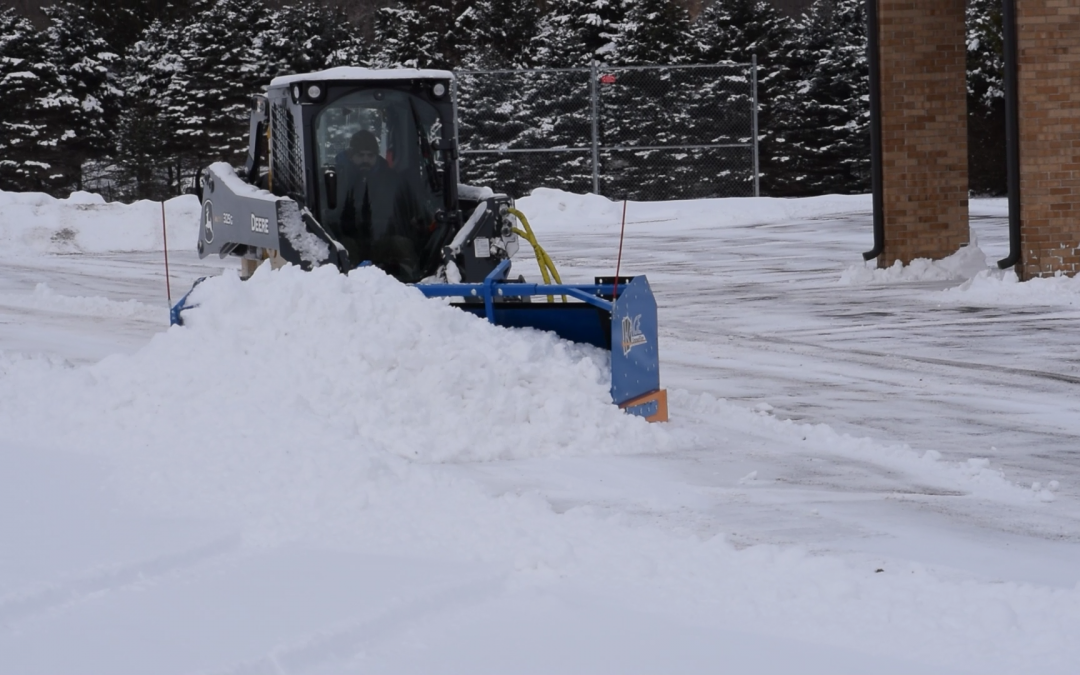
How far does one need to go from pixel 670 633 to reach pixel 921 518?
1.93 m

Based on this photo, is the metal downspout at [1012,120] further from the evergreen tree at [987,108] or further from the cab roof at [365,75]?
the evergreen tree at [987,108]

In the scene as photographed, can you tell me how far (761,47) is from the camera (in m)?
38.1

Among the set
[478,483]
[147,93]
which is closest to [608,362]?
[478,483]

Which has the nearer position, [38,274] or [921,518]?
[921,518]

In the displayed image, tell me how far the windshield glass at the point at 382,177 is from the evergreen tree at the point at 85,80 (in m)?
29.3

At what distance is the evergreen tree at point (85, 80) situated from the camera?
126 feet

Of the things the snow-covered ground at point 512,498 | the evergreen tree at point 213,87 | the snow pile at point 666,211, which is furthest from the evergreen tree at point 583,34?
the snow-covered ground at point 512,498

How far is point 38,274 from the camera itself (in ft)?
56.2

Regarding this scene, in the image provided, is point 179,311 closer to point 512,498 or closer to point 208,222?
point 208,222

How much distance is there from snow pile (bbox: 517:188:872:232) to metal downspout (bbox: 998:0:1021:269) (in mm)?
10111

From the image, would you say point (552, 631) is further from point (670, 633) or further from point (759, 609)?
point (759, 609)

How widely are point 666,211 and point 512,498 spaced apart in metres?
20.4

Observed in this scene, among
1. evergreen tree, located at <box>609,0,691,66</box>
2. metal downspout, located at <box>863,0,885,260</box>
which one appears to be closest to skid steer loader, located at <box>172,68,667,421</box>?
metal downspout, located at <box>863,0,885,260</box>

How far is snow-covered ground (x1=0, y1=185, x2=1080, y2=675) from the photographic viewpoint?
4.41 metres
